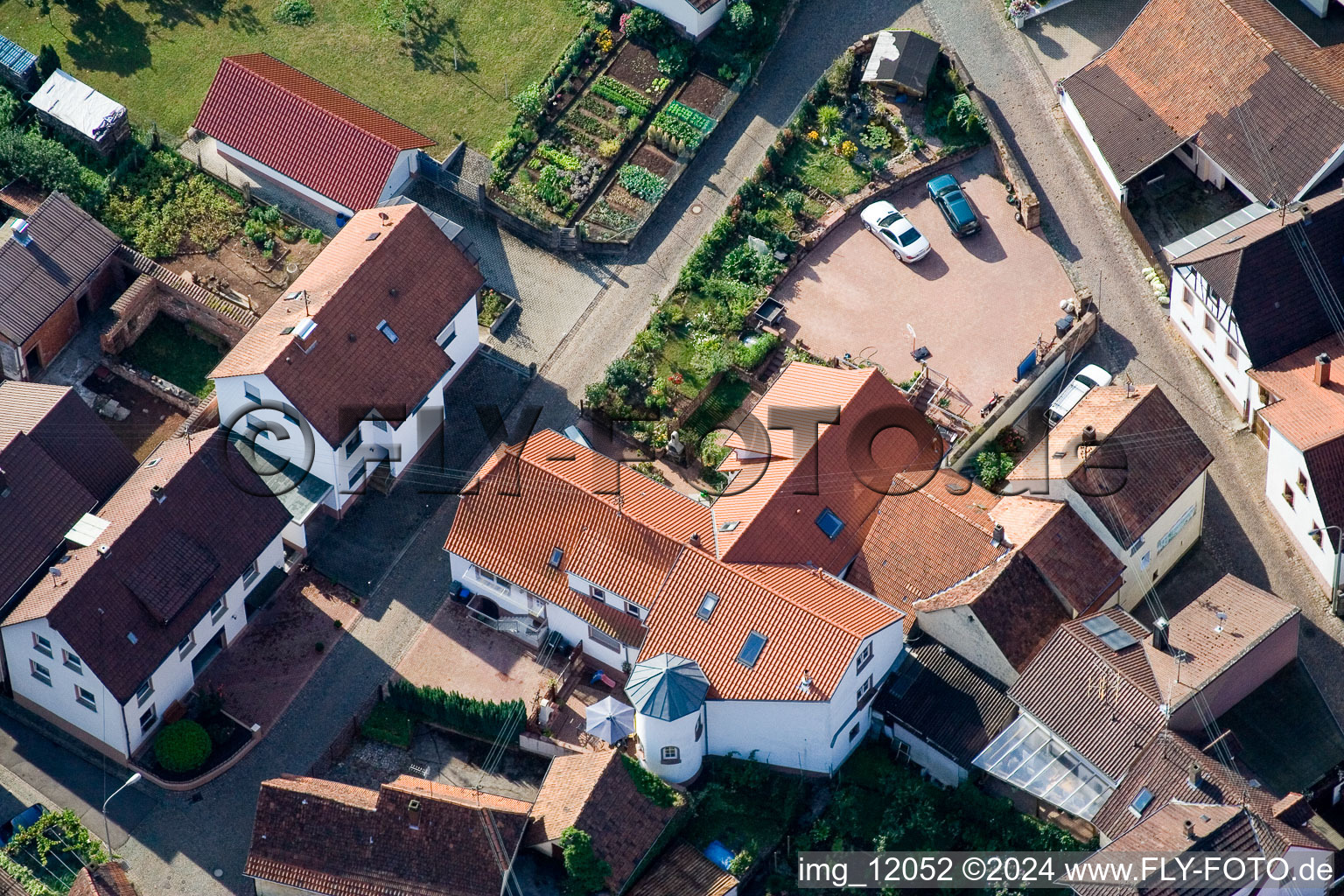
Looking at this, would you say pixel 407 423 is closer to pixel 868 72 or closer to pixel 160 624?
pixel 160 624

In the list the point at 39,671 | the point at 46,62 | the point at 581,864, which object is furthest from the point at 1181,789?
the point at 46,62

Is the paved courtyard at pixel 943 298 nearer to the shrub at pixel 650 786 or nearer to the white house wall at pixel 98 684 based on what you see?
the shrub at pixel 650 786

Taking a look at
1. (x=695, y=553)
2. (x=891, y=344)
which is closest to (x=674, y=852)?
(x=695, y=553)

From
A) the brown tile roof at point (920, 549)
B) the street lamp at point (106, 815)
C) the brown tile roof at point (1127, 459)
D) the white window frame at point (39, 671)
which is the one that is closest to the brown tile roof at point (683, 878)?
the brown tile roof at point (920, 549)

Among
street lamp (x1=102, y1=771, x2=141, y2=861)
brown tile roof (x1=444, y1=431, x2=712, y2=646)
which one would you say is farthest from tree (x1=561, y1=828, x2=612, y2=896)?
street lamp (x1=102, y1=771, x2=141, y2=861)

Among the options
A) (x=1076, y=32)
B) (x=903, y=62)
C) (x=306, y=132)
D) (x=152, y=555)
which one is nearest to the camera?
(x=152, y=555)

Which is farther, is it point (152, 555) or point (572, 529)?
point (572, 529)

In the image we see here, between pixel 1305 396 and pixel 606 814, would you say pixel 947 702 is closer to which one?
pixel 606 814
